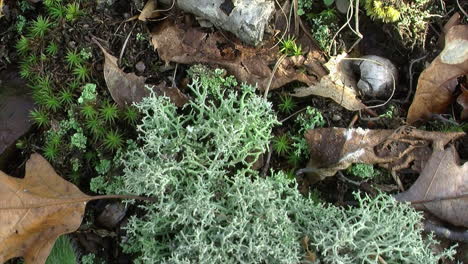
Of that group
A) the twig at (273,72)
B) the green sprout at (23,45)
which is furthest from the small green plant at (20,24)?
the twig at (273,72)

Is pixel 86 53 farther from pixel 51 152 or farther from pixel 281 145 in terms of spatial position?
pixel 281 145

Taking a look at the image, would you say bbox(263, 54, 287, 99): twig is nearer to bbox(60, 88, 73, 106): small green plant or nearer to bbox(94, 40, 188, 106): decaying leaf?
bbox(94, 40, 188, 106): decaying leaf

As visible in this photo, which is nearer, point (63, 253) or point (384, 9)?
point (63, 253)

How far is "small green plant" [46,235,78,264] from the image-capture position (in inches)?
118

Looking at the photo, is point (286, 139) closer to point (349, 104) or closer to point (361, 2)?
point (349, 104)

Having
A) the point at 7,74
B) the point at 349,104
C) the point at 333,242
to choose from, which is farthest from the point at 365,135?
the point at 7,74

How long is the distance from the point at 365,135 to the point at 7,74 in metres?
2.22

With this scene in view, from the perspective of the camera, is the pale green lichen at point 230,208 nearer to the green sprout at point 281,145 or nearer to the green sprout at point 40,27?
the green sprout at point 281,145

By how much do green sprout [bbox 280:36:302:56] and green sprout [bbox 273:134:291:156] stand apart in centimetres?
49

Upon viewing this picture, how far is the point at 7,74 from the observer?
3.42m

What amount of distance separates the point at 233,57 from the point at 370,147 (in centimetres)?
95

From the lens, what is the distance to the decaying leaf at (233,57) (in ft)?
10.4

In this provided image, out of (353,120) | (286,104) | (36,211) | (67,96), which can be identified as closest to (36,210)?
(36,211)

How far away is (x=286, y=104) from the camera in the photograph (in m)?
3.18
